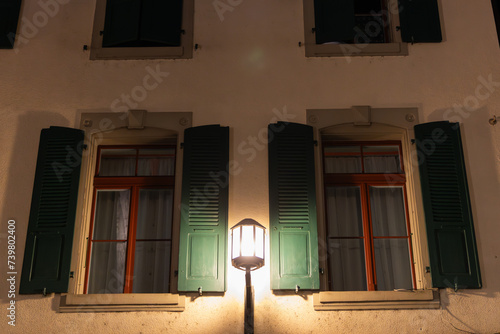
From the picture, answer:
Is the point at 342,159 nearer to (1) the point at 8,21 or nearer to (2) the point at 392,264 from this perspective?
(2) the point at 392,264

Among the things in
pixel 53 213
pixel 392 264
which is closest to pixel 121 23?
pixel 53 213

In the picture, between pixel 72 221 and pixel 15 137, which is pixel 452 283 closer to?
pixel 72 221

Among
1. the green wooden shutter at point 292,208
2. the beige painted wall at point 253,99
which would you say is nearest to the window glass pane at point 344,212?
the green wooden shutter at point 292,208

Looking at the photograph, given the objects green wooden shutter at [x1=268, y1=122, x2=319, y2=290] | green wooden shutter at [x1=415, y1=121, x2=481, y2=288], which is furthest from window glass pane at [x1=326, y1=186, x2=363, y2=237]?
green wooden shutter at [x1=415, y1=121, x2=481, y2=288]

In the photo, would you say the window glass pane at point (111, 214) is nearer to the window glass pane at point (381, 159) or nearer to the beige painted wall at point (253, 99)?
the beige painted wall at point (253, 99)

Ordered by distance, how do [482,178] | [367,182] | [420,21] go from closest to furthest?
[482,178] → [367,182] → [420,21]

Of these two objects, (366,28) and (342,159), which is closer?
(342,159)

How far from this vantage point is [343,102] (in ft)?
21.3

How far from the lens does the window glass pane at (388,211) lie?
20.6 ft

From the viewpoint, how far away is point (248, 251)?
528 cm

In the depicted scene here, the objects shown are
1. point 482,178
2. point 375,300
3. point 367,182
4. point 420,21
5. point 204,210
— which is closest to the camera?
point 375,300

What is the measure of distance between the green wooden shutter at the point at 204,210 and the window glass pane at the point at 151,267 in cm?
49

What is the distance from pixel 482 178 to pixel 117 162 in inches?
152

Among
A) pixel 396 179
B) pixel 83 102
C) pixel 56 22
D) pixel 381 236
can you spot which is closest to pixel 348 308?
pixel 381 236
